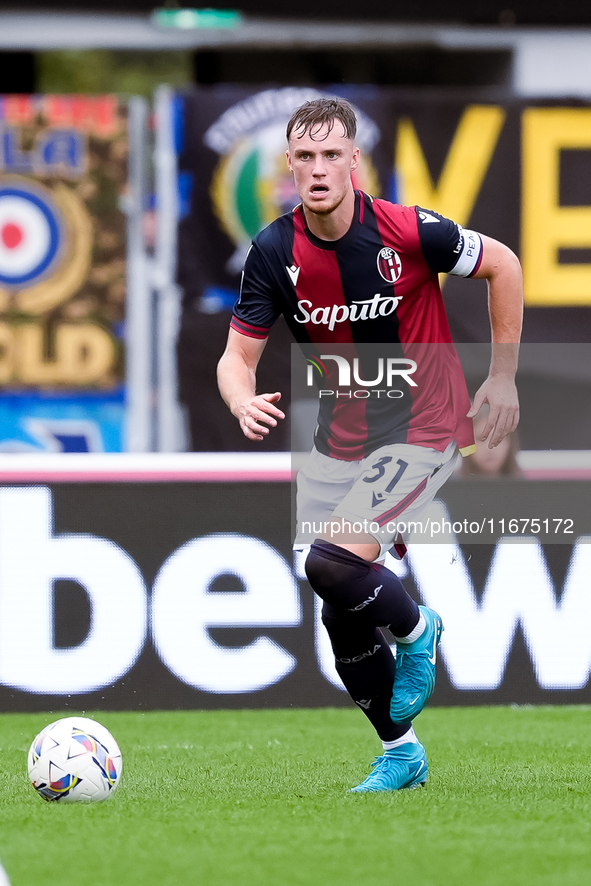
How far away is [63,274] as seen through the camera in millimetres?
9836

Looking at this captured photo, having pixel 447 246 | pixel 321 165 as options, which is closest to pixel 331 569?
pixel 447 246

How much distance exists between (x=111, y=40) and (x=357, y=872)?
356 inches

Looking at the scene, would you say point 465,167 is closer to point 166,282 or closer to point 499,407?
point 166,282

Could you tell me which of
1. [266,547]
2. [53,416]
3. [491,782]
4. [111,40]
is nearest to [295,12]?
[111,40]

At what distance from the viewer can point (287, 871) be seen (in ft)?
9.99

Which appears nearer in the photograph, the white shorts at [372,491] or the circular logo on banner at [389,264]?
the white shorts at [372,491]

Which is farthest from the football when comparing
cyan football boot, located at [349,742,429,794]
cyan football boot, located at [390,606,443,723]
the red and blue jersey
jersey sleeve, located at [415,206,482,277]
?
jersey sleeve, located at [415,206,482,277]

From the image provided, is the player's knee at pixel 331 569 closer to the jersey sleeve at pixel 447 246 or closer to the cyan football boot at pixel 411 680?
the cyan football boot at pixel 411 680

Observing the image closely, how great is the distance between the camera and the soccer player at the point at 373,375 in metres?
4.10

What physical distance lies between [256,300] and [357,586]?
0.97 m

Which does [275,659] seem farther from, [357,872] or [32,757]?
[357,872]

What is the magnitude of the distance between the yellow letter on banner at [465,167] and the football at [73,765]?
613cm

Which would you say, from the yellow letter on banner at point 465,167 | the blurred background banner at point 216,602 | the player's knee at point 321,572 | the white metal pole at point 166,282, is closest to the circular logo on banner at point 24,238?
the white metal pole at point 166,282

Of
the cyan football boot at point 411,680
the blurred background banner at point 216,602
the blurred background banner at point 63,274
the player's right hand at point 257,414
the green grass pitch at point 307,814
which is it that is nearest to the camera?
the green grass pitch at point 307,814
